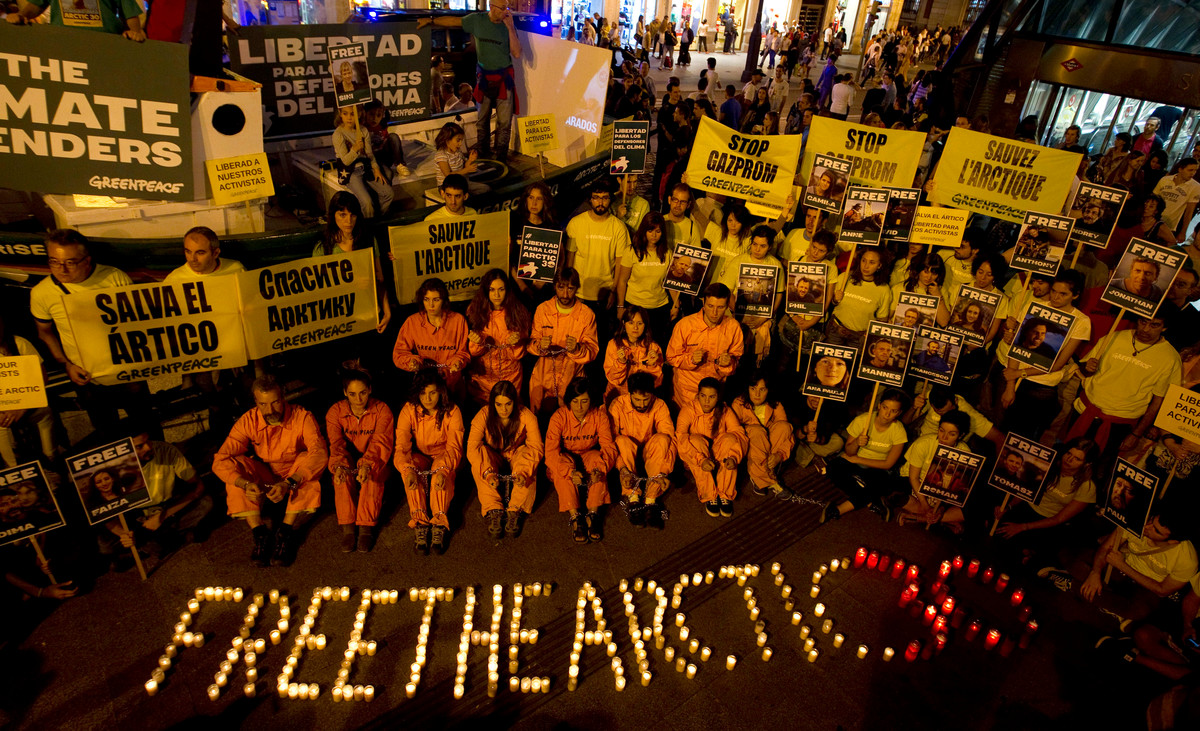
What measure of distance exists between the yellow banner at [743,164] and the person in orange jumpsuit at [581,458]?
2.94m

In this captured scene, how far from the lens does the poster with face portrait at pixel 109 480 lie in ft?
14.2

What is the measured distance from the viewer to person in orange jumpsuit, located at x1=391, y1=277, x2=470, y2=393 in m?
5.75

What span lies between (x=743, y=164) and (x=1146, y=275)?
137 inches

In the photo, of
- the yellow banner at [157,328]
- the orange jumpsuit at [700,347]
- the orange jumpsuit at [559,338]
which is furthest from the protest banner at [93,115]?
the orange jumpsuit at [700,347]

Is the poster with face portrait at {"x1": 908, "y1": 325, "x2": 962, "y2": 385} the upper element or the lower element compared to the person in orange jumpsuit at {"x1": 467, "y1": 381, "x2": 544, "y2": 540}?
upper

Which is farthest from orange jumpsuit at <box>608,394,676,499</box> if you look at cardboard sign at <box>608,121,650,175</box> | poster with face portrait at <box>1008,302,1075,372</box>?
poster with face portrait at <box>1008,302,1075,372</box>

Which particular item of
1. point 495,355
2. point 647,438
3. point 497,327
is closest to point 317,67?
point 497,327

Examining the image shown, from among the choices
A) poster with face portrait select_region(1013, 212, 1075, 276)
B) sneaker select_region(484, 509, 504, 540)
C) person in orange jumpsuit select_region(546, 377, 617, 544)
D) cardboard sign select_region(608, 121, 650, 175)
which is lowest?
sneaker select_region(484, 509, 504, 540)

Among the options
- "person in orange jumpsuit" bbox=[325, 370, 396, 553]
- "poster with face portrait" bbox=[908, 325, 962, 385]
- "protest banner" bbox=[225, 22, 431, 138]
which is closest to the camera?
"person in orange jumpsuit" bbox=[325, 370, 396, 553]

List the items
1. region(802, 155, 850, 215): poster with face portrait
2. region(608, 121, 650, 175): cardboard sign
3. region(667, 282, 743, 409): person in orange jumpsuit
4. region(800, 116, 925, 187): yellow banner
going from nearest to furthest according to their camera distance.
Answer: region(667, 282, 743, 409): person in orange jumpsuit, region(802, 155, 850, 215): poster with face portrait, region(800, 116, 925, 187): yellow banner, region(608, 121, 650, 175): cardboard sign

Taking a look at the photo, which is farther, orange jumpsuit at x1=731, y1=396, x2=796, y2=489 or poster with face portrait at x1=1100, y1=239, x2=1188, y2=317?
orange jumpsuit at x1=731, y1=396, x2=796, y2=489

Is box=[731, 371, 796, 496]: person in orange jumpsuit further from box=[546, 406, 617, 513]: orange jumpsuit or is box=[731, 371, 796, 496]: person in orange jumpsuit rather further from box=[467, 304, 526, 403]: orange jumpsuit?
box=[467, 304, 526, 403]: orange jumpsuit

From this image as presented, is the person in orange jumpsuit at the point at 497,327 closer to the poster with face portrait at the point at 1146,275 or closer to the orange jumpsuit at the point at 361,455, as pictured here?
the orange jumpsuit at the point at 361,455

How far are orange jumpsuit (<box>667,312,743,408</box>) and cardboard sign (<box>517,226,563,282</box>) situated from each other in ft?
4.04
